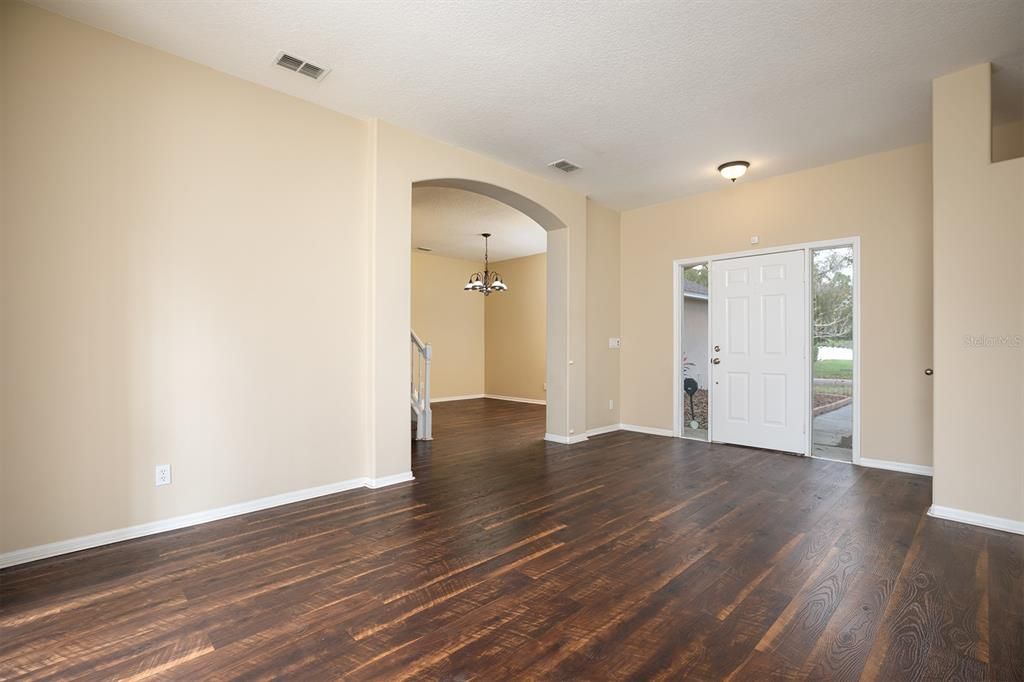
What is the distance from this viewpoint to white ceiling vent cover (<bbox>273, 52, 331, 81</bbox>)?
312 cm

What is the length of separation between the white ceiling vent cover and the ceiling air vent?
234 cm

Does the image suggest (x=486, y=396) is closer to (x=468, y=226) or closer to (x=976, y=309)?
(x=468, y=226)

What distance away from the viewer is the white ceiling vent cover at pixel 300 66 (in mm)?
3122

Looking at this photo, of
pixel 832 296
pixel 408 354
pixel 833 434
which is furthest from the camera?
pixel 833 434

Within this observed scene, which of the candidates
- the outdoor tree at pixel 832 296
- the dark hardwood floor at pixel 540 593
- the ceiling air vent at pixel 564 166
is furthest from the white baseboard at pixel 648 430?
the ceiling air vent at pixel 564 166

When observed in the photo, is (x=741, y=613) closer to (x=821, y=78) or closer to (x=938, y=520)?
(x=938, y=520)

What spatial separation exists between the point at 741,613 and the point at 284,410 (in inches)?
122

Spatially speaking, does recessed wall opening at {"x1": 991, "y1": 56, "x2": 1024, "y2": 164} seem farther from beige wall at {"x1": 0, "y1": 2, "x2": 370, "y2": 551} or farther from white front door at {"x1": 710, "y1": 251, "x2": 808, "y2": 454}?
beige wall at {"x1": 0, "y1": 2, "x2": 370, "y2": 551}

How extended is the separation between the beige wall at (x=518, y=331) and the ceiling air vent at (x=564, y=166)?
440cm

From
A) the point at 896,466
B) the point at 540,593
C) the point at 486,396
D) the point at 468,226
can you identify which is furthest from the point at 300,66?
the point at 486,396

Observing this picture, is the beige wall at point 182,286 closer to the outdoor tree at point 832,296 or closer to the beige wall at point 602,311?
the beige wall at point 602,311

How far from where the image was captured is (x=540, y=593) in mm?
2279

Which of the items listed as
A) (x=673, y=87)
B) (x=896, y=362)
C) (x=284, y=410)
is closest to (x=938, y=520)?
(x=896, y=362)

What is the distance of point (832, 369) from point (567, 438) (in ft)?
9.51
